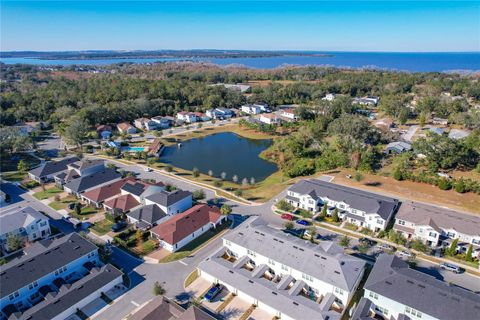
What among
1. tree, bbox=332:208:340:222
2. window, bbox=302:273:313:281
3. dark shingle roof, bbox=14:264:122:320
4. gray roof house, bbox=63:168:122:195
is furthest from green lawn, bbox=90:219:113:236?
tree, bbox=332:208:340:222

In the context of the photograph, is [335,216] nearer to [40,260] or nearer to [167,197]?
[167,197]

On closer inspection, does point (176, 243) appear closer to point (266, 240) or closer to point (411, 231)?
point (266, 240)

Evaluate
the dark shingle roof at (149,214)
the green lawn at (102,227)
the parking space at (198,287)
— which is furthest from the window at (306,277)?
the green lawn at (102,227)

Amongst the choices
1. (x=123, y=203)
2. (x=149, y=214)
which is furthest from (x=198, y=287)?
(x=123, y=203)

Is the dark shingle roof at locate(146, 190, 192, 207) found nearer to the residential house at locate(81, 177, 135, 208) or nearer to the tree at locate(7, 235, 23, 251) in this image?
the residential house at locate(81, 177, 135, 208)

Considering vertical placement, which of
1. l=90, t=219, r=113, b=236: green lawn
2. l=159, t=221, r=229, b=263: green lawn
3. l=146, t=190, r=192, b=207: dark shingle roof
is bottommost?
l=90, t=219, r=113, b=236: green lawn

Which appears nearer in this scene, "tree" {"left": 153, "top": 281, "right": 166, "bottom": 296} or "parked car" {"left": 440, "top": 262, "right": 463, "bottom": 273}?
"tree" {"left": 153, "top": 281, "right": 166, "bottom": 296}
